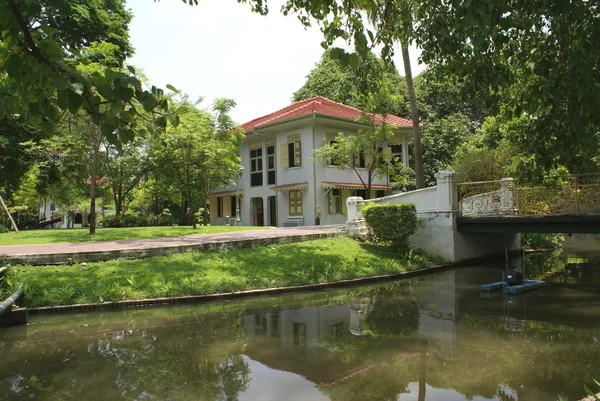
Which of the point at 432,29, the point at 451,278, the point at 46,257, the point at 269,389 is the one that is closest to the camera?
the point at 269,389

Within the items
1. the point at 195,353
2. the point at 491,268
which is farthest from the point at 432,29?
the point at 491,268

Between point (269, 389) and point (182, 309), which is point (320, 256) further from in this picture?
point (269, 389)

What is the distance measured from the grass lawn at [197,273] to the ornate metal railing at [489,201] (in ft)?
9.42

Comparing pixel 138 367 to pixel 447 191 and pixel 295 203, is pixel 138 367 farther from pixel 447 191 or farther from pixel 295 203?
pixel 295 203

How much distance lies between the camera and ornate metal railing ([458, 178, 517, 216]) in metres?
13.8

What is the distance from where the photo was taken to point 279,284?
10359 millimetres

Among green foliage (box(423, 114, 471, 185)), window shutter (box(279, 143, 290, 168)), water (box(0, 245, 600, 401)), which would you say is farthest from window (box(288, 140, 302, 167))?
water (box(0, 245, 600, 401))

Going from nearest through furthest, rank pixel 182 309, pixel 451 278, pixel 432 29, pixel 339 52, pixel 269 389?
1. pixel 339 52
2. pixel 269 389
3. pixel 432 29
4. pixel 182 309
5. pixel 451 278

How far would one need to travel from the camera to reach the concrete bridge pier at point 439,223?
14.5 m

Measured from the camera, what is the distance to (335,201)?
22516mm

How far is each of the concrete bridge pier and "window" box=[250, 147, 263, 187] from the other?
956 centimetres

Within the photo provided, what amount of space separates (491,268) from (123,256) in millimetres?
11541

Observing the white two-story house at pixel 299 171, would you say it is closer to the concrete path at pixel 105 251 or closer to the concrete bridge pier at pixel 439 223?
the concrete bridge pier at pixel 439 223

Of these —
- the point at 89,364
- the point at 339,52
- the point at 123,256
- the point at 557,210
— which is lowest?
the point at 89,364
